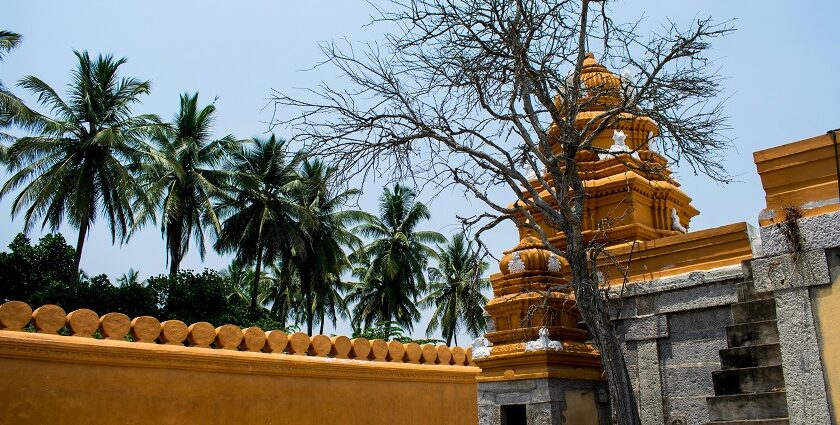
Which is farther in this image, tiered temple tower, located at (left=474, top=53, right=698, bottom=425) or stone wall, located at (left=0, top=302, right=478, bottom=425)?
tiered temple tower, located at (left=474, top=53, right=698, bottom=425)

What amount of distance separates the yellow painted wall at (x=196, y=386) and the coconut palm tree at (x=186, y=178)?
14.9 metres

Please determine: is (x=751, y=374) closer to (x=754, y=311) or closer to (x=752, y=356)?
(x=752, y=356)

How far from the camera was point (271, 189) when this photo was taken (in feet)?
92.9

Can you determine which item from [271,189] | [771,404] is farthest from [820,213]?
[271,189]

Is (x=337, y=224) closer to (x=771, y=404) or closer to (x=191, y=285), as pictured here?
(x=191, y=285)

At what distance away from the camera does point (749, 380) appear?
6.40 m

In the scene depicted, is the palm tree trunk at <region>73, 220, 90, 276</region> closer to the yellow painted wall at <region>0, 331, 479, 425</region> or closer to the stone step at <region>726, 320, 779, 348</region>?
the yellow painted wall at <region>0, 331, 479, 425</region>

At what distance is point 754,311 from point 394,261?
27.5m

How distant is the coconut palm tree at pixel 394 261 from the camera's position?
34375 millimetres

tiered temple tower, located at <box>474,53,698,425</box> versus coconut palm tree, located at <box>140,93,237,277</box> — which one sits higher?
coconut palm tree, located at <box>140,93,237,277</box>

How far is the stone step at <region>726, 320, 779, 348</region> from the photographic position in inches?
255

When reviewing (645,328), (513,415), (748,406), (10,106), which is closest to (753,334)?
(748,406)

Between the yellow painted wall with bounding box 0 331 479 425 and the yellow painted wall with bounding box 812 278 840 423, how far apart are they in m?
5.79

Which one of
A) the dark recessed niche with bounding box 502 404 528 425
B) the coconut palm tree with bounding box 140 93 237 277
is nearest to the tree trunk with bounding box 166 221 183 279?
the coconut palm tree with bounding box 140 93 237 277
